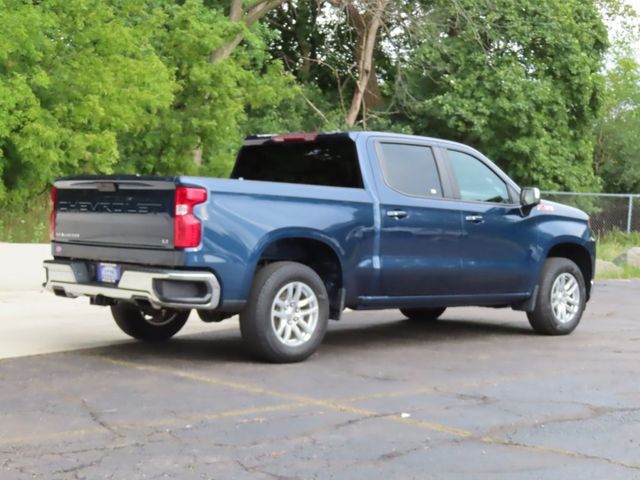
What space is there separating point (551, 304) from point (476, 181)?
5.04 ft

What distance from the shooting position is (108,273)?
28.4 ft

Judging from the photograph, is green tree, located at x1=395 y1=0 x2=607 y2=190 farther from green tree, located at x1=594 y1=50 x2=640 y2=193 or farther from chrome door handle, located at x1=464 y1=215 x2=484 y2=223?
chrome door handle, located at x1=464 y1=215 x2=484 y2=223

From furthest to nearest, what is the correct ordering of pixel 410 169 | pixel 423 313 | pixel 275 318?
pixel 423 313, pixel 410 169, pixel 275 318

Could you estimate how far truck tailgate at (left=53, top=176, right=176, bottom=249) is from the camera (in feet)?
26.9

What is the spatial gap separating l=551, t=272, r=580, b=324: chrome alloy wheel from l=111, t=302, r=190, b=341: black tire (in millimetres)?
3804

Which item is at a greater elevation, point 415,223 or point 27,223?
point 415,223

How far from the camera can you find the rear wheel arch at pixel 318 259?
355 inches

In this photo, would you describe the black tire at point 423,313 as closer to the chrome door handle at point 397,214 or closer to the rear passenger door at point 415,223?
the rear passenger door at point 415,223

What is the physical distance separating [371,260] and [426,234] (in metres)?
0.71

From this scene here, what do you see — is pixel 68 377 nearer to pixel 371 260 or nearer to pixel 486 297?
pixel 371 260

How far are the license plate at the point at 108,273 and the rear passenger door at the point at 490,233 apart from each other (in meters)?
3.31

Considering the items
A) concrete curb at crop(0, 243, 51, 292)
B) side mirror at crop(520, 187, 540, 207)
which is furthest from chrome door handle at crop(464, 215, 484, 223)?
concrete curb at crop(0, 243, 51, 292)

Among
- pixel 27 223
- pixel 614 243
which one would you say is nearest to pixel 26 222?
pixel 27 223

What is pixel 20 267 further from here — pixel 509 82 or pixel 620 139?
pixel 620 139
